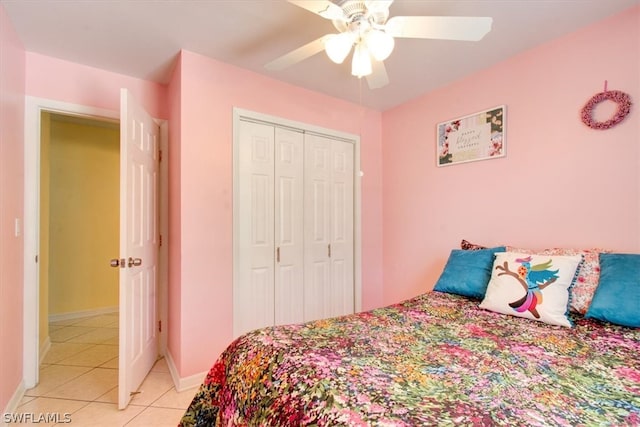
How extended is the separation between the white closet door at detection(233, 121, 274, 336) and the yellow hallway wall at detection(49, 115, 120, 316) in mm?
2305

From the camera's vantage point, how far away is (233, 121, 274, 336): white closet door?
244 centimetres

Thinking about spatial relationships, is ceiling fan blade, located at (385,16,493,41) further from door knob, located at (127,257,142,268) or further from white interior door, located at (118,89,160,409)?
door knob, located at (127,257,142,268)

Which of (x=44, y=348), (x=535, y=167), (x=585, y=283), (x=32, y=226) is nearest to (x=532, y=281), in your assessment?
(x=585, y=283)

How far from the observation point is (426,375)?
99 centimetres

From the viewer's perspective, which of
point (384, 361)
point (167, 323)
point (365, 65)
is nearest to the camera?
point (384, 361)

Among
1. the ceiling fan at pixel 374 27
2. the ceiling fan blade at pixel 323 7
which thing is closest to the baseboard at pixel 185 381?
the ceiling fan at pixel 374 27

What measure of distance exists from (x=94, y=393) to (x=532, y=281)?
2821mm

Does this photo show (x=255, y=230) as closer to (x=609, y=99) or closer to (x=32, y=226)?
(x=32, y=226)

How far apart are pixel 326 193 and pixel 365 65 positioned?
5.19 feet

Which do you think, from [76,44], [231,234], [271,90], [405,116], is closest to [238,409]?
[231,234]

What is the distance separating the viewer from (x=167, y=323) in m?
2.57

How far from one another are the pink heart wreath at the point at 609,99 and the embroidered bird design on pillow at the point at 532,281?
3.03 ft

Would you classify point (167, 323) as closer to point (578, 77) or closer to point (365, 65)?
point (365, 65)

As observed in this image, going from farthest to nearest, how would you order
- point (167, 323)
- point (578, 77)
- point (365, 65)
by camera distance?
1. point (167, 323)
2. point (578, 77)
3. point (365, 65)
